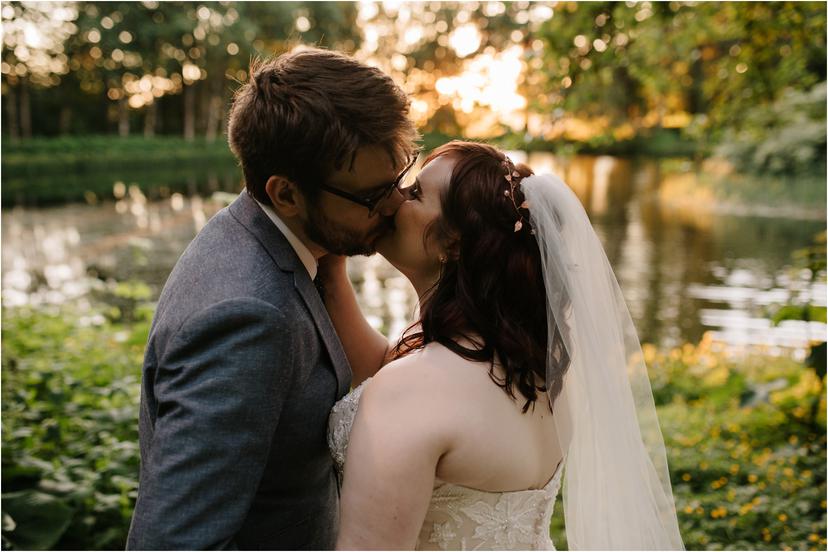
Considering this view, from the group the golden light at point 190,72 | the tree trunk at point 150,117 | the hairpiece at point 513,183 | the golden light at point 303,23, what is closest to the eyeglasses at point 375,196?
the hairpiece at point 513,183

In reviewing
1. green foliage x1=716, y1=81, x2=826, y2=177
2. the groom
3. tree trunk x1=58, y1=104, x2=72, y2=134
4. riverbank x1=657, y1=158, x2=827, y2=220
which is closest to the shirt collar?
the groom

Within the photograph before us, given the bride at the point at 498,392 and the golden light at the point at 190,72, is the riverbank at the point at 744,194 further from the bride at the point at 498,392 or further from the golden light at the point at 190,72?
the golden light at the point at 190,72

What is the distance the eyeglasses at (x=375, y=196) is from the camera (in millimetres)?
1843

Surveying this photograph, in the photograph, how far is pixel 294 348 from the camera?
5.24 ft

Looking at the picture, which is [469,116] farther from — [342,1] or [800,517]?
[342,1]

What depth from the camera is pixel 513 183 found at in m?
2.08

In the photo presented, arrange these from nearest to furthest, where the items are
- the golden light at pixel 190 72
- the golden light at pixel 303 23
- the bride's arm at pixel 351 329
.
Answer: the bride's arm at pixel 351 329
the golden light at pixel 303 23
the golden light at pixel 190 72

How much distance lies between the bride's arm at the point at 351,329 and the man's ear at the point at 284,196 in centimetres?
67

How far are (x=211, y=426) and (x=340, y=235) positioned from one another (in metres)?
0.68

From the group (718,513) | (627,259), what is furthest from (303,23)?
(718,513)

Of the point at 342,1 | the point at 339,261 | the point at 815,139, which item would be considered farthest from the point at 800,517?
the point at 342,1

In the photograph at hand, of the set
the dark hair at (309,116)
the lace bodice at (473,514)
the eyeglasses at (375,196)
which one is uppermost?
the dark hair at (309,116)

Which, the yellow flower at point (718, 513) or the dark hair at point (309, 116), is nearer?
the dark hair at point (309, 116)

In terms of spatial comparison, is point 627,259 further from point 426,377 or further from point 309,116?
point 309,116
